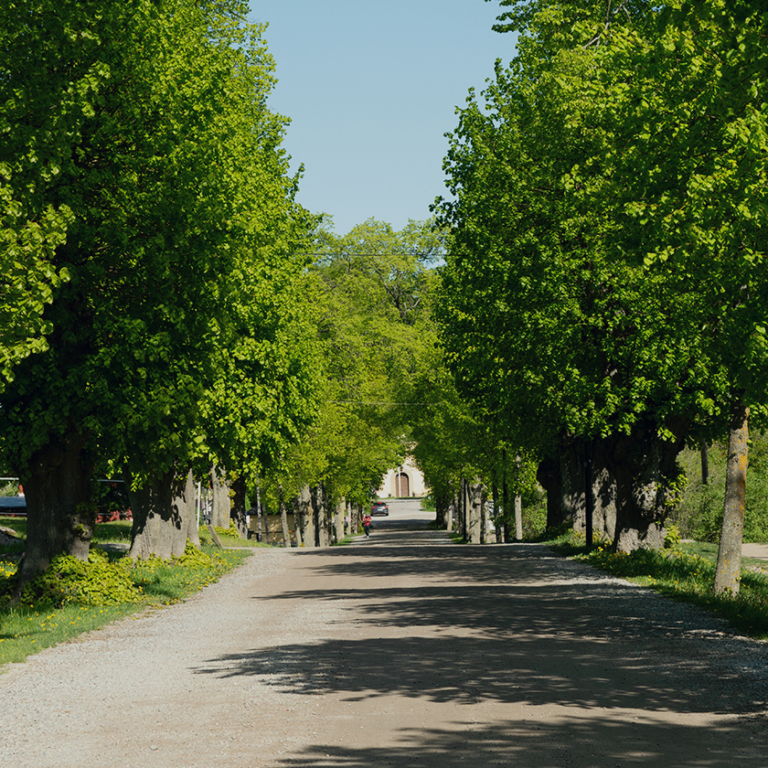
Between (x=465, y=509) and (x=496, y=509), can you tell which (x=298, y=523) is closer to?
(x=465, y=509)

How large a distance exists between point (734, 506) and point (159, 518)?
1454 cm

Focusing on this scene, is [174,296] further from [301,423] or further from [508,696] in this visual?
[301,423]

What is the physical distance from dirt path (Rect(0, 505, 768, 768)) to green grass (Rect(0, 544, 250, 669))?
0.40 metres

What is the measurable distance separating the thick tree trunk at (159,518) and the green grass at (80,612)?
593 mm

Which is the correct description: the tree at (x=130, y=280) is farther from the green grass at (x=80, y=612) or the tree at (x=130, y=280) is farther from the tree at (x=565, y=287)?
the tree at (x=565, y=287)

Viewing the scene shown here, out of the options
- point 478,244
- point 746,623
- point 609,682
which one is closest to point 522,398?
point 478,244

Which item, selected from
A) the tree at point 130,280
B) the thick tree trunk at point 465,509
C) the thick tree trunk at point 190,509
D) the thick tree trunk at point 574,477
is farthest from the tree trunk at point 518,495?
the tree at point 130,280

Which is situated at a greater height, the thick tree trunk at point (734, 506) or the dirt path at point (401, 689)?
the thick tree trunk at point (734, 506)

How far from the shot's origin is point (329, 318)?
48.9m

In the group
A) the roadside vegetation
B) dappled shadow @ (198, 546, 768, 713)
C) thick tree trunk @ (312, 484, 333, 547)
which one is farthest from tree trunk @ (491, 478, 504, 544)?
dappled shadow @ (198, 546, 768, 713)

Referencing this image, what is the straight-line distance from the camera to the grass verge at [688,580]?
46.3 ft

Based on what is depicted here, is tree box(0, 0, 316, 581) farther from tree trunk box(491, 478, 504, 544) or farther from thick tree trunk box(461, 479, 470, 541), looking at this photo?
thick tree trunk box(461, 479, 470, 541)

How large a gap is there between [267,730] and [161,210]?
11.0 meters

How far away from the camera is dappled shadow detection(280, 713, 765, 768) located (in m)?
6.95
